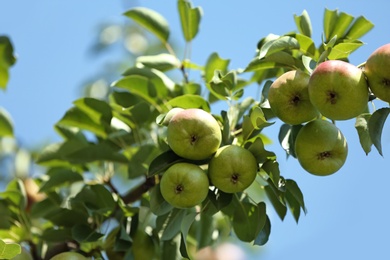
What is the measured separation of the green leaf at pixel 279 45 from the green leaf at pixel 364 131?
0.28 metres

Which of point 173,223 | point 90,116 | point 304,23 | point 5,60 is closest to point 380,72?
point 304,23

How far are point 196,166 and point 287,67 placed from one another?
447mm

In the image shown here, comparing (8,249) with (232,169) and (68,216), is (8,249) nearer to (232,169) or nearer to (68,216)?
(68,216)

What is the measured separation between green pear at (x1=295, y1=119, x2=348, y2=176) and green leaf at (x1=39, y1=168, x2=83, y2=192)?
960 mm

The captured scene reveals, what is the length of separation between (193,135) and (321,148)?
1.11 ft

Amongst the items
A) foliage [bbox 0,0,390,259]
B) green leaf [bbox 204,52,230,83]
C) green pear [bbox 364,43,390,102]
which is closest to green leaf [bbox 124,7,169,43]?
foliage [bbox 0,0,390,259]

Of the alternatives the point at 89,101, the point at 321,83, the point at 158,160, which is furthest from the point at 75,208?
the point at 321,83

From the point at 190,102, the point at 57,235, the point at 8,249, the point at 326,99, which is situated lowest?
the point at 57,235

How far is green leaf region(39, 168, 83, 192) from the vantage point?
2.53 metres

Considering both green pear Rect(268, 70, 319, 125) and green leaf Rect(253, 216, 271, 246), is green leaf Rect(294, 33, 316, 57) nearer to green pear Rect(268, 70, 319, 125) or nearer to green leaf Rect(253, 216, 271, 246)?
green pear Rect(268, 70, 319, 125)

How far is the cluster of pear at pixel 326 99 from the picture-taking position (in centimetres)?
175

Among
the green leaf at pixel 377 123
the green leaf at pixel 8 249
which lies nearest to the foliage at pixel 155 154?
the green leaf at pixel 377 123

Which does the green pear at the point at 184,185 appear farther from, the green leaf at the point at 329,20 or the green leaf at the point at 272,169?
the green leaf at the point at 329,20

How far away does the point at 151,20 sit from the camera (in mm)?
2756
